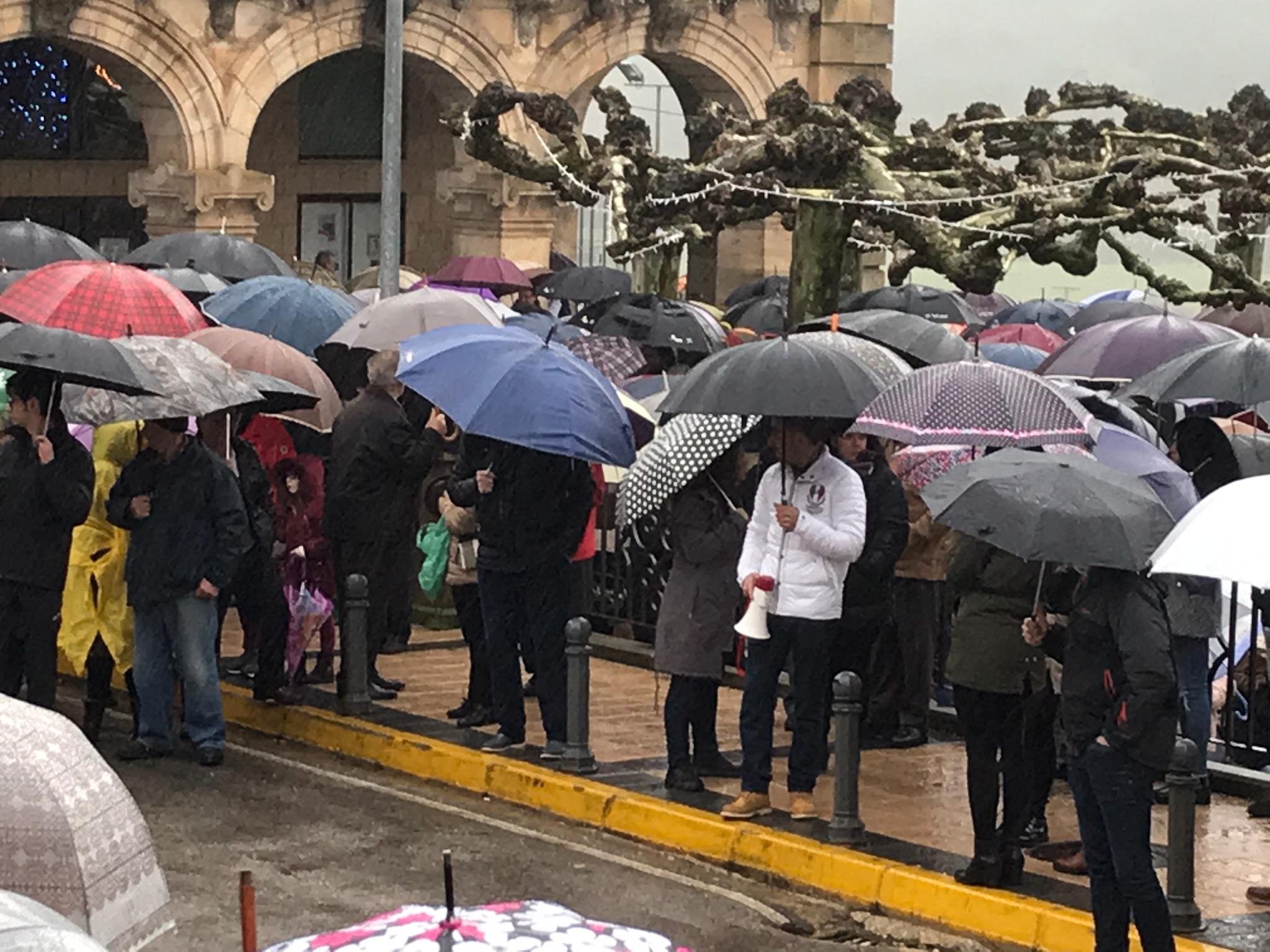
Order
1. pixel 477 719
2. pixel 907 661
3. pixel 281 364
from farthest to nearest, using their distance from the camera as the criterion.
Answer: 1. pixel 281 364
2. pixel 477 719
3. pixel 907 661

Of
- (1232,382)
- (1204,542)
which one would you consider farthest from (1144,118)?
(1204,542)

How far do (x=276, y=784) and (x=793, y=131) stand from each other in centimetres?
694

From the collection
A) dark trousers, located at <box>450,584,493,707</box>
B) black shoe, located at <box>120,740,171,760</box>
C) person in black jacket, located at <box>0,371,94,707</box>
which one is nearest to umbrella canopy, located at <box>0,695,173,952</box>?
person in black jacket, located at <box>0,371,94,707</box>

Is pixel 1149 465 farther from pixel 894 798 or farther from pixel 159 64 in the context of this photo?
pixel 159 64

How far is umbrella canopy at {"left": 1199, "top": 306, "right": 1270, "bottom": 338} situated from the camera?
800 inches

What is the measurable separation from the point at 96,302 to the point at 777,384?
4.47 m

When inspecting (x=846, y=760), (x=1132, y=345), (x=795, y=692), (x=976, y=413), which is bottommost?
(x=846, y=760)

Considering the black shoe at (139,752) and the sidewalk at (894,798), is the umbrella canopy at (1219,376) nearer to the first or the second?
the sidewalk at (894,798)

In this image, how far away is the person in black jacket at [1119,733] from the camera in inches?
304

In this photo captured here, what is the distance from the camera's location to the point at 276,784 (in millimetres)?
11320

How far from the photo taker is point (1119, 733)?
7719 mm

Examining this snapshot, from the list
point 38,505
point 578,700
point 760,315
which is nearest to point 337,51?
point 760,315

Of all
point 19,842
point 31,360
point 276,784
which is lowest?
point 276,784

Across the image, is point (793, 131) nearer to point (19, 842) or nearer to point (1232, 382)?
point (1232, 382)
